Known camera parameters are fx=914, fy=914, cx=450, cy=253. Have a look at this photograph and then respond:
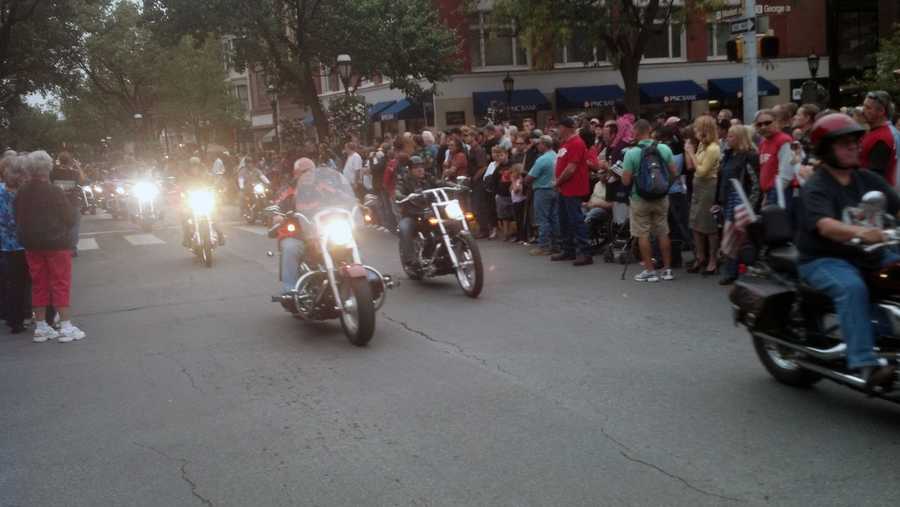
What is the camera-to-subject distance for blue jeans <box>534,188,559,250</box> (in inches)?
508

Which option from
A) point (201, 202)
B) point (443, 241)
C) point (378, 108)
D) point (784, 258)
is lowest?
point (443, 241)

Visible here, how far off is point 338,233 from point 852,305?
14.5 ft

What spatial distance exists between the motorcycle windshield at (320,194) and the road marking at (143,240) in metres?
11.1

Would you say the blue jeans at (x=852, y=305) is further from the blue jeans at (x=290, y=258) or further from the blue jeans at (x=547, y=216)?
the blue jeans at (x=547, y=216)

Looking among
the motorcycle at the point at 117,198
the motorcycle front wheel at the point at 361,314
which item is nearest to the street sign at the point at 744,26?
the motorcycle front wheel at the point at 361,314

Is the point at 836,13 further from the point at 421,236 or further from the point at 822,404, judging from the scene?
the point at 822,404

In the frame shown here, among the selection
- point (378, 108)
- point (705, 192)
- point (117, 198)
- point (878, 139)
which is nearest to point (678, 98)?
point (378, 108)

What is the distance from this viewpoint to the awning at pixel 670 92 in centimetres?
3866

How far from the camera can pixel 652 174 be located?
992 cm

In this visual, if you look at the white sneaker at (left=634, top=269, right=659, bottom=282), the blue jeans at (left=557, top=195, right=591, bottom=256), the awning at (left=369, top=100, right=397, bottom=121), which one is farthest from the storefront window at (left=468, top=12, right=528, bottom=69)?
the white sneaker at (left=634, top=269, right=659, bottom=282)

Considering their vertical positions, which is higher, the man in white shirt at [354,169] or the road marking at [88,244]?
the man in white shirt at [354,169]

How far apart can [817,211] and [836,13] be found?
129ft

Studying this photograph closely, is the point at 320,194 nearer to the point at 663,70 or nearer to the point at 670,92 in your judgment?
the point at 670,92

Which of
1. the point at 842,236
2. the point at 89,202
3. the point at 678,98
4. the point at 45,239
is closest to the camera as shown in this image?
the point at 842,236
